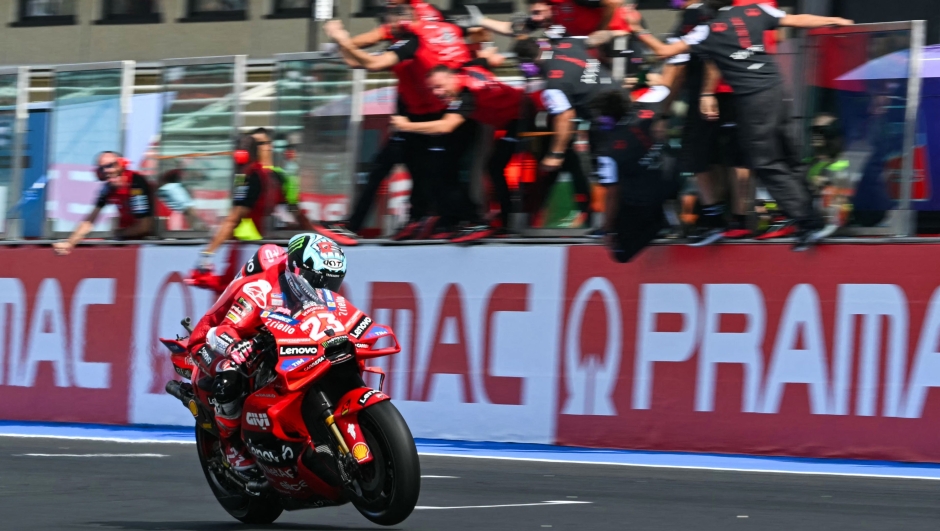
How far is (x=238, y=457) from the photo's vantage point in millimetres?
7867

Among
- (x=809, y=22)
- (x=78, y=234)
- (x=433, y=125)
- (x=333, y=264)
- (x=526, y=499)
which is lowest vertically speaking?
(x=526, y=499)

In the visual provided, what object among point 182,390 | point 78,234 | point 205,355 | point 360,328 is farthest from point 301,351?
point 78,234

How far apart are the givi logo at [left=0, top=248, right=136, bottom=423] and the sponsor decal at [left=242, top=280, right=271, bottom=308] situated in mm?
7407

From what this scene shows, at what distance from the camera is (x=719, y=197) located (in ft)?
38.1

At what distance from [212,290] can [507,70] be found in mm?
3752

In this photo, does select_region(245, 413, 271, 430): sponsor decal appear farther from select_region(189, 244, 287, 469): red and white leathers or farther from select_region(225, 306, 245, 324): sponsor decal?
select_region(225, 306, 245, 324): sponsor decal

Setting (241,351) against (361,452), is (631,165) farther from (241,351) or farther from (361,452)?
(361,452)

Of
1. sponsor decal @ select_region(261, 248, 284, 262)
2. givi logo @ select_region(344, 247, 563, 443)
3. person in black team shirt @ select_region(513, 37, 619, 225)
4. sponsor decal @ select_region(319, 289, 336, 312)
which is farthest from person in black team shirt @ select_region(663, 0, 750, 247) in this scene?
sponsor decal @ select_region(319, 289, 336, 312)

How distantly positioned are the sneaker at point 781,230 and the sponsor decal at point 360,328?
15.9ft

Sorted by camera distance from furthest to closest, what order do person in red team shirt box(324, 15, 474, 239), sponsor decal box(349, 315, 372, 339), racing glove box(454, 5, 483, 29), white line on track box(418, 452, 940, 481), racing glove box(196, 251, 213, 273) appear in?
1. racing glove box(196, 251, 213, 273)
2. racing glove box(454, 5, 483, 29)
3. person in red team shirt box(324, 15, 474, 239)
4. white line on track box(418, 452, 940, 481)
5. sponsor decal box(349, 315, 372, 339)

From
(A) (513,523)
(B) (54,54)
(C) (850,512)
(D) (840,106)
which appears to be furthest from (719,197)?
(B) (54,54)

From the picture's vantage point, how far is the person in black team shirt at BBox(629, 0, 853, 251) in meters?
11.1

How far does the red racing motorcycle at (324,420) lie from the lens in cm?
699

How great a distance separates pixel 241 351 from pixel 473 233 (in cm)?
553
